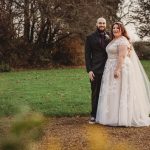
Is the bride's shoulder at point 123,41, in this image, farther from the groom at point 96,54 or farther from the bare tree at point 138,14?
the bare tree at point 138,14

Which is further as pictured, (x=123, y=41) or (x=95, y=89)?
(x=95, y=89)

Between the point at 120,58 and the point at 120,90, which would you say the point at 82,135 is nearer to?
the point at 120,90

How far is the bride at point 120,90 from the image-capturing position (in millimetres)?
9703

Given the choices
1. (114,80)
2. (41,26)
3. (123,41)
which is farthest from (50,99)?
(41,26)

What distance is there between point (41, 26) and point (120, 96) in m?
22.0

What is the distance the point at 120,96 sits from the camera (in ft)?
32.0

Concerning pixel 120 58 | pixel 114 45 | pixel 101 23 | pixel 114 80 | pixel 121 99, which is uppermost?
pixel 101 23

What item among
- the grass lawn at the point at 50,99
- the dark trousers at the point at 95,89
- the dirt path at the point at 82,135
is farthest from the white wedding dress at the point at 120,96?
the grass lawn at the point at 50,99

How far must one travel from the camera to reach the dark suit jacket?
9.88 metres

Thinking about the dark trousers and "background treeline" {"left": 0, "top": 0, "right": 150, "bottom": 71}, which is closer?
the dark trousers

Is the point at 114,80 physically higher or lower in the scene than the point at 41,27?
lower

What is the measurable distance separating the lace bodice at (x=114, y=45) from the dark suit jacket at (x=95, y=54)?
16 cm

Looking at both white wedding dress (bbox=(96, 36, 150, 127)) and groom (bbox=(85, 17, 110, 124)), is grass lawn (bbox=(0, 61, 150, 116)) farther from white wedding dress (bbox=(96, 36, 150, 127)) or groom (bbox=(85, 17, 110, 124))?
white wedding dress (bbox=(96, 36, 150, 127))

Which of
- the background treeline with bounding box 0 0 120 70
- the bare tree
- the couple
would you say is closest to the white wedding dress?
the couple
